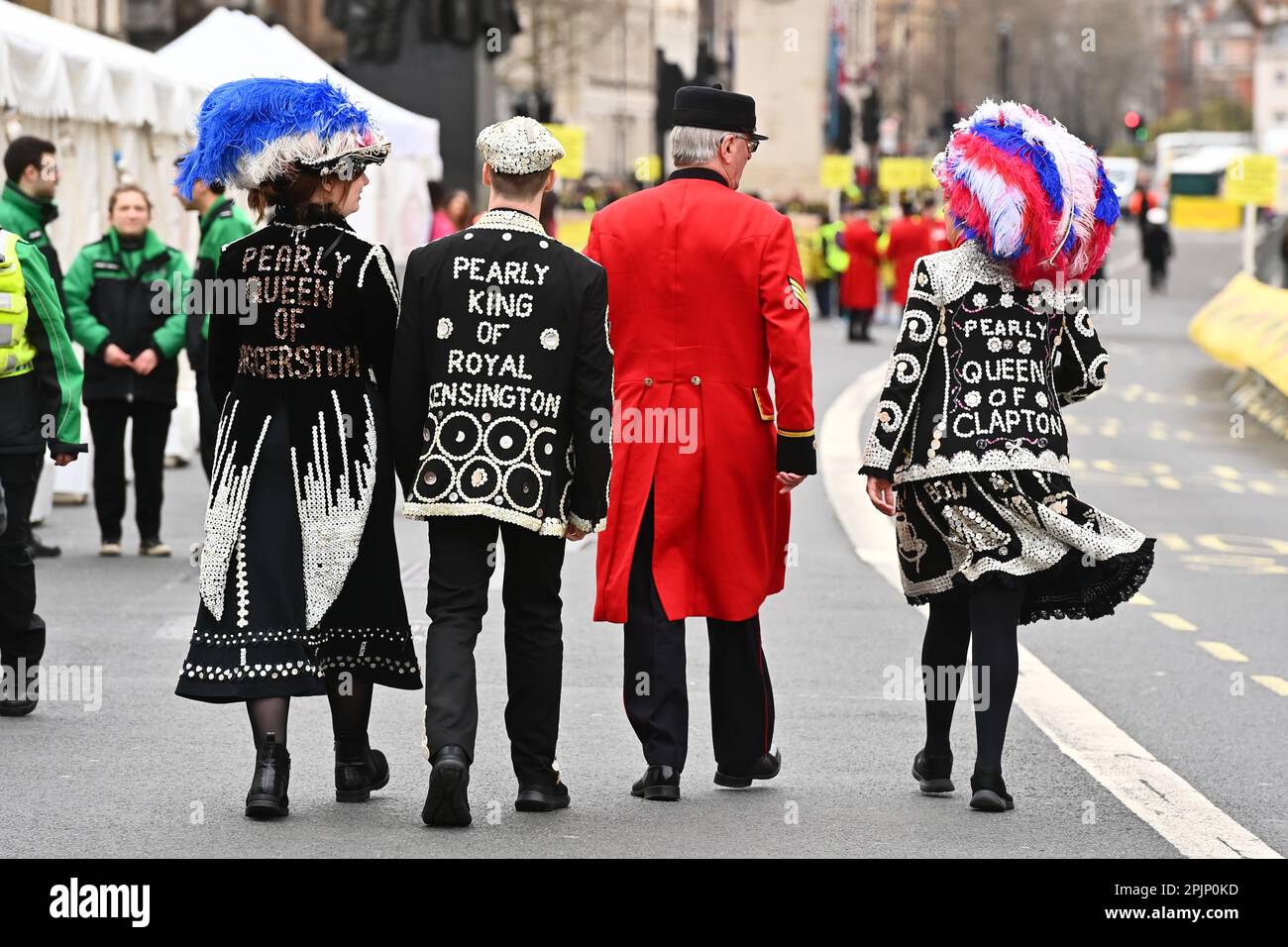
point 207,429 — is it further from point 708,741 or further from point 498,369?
point 498,369

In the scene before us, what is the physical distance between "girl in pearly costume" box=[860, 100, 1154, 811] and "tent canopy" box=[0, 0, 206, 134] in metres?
7.65

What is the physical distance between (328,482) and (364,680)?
0.55 meters

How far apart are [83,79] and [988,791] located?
9627mm

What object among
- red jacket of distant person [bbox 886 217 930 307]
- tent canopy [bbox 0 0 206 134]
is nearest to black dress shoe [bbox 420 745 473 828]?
tent canopy [bbox 0 0 206 134]

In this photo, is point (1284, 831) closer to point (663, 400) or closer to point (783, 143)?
point (663, 400)

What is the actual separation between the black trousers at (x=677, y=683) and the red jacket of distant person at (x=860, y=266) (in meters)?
24.1

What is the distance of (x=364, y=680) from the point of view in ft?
21.0

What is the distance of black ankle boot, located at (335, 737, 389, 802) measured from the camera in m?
6.46

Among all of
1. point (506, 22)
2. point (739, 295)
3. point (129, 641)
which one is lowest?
point (129, 641)

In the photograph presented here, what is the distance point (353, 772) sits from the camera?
647 centimetres

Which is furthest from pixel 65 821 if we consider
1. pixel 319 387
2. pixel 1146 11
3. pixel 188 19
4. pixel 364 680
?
pixel 1146 11

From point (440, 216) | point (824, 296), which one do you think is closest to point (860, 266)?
point (824, 296)

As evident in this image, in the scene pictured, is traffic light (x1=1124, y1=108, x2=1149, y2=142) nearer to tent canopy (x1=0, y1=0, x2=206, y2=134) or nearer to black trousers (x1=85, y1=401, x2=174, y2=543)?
tent canopy (x1=0, y1=0, x2=206, y2=134)
